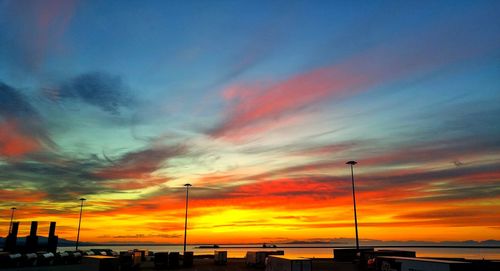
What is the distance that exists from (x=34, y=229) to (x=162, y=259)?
7863 centimetres

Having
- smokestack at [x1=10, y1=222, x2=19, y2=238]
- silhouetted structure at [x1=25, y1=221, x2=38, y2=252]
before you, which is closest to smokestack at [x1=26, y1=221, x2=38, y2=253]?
silhouetted structure at [x1=25, y1=221, x2=38, y2=252]

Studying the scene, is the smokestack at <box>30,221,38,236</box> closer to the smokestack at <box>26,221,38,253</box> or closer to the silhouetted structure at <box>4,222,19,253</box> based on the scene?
the smokestack at <box>26,221,38,253</box>

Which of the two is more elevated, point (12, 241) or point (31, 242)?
point (12, 241)

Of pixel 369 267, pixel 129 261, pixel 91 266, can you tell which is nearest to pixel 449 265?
pixel 369 267

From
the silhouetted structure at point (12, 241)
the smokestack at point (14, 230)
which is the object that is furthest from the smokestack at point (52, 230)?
the silhouetted structure at point (12, 241)

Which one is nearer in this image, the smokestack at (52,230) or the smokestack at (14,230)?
the smokestack at (14,230)

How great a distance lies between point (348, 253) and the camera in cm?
9056

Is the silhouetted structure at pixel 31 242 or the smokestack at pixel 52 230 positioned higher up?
the smokestack at pixel 52 230

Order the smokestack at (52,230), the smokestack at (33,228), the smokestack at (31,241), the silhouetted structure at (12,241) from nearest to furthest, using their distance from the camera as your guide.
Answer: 1. the silhouetted structure at (12,241)
2. the smokestack at (31,241)
3. the smokestack at (33,228)
4. the smokestack at (52,230)

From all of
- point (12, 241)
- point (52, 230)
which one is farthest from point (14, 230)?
point (52, 230)

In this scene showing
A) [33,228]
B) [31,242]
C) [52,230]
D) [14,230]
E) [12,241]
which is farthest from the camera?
[52,230]

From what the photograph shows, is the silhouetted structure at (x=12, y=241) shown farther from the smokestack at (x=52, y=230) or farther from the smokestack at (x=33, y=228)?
the smokestack at (x=52, y=230)

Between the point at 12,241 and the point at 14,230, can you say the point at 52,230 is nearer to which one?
the point at 14,230

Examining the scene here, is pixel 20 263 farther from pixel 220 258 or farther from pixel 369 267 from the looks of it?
pixel 369 267
